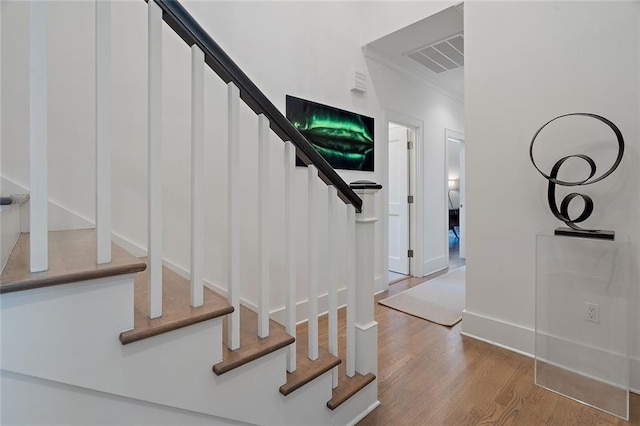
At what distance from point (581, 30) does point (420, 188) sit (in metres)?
2.31

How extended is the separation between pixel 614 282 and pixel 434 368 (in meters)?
1.15

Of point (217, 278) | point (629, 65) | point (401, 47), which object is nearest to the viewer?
point (629, 65)

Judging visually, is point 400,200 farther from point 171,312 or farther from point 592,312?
point 171,312

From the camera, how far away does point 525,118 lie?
2148 millimetres

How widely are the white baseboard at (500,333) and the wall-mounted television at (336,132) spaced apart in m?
1.70

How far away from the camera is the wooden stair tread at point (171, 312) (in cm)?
85

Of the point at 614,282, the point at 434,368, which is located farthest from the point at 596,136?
the point at 434,368

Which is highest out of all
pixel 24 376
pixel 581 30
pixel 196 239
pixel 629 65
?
pixel 581 30

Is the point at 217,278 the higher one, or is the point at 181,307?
the point at 181,307

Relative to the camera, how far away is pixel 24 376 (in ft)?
2.34

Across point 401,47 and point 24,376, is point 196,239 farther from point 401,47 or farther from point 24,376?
point 401,47

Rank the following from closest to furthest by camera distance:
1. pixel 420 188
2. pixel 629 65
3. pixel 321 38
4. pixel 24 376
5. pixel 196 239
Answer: pixel 24 376
pixel 196 239
pixel 629 65
pixel 321 38
pixel 420 188

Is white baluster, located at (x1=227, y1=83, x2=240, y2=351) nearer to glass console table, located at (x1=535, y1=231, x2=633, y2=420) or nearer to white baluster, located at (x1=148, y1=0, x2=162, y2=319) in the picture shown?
white baluster, located at (x1=148, y1=0, x2=162, y2=319)

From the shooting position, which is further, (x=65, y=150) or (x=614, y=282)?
(x=614, y=282)
